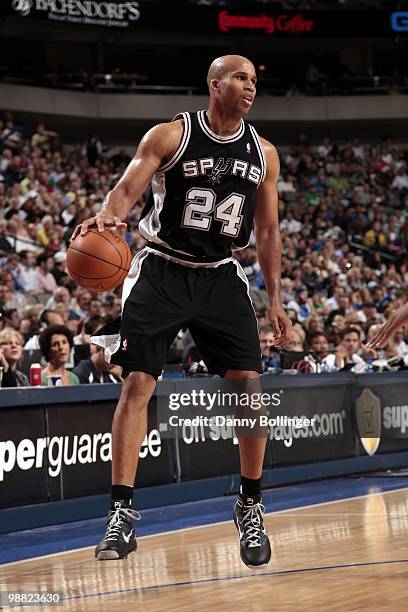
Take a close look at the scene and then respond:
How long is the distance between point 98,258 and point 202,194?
0.71m

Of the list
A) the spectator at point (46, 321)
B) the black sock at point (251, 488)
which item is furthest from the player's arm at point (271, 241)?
the spectator at point (46, 321)

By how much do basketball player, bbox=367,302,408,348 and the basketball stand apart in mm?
1287

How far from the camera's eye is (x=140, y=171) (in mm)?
5504

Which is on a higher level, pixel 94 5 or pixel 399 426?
pixel 94 5

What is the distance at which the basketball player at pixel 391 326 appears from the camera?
520 centimetres

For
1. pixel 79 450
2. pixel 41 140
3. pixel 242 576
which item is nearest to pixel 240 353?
pixel 242 576

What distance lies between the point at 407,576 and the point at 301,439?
20.2ft

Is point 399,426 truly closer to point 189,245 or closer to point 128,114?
point 189,245

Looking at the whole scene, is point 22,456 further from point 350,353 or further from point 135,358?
point 350,353

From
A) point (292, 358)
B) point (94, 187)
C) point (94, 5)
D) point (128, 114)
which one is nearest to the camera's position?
point (292, 358)

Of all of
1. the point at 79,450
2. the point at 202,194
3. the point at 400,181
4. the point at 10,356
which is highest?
the point at 400,181

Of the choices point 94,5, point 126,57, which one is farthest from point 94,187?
point 126,57

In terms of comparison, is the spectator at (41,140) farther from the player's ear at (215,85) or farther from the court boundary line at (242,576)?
the court boundary line at (242,576)

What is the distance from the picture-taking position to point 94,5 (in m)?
27.2
